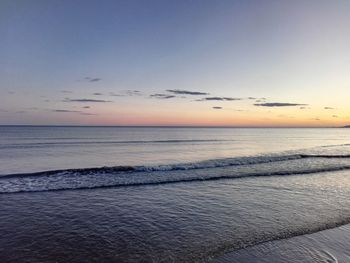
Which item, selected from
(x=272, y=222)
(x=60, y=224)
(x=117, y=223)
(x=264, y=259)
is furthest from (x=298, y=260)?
(x=60, y=224)

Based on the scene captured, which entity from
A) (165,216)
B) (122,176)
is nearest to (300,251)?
(165,216)

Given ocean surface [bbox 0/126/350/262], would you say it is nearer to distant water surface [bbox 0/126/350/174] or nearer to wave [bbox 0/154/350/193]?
wave [bbox 0/154/350/193]

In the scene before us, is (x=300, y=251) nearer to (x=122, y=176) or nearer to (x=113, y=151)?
(x=122, y=176)

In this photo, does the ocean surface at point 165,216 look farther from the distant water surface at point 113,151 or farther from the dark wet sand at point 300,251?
the distant water surface at point 113,151

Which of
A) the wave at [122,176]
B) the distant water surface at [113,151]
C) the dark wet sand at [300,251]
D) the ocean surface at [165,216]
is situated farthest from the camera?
the distant water surface at [113,151]

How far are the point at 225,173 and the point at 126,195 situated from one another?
820 cm

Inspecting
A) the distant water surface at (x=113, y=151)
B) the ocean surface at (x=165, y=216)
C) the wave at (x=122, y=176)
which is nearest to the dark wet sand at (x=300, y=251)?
the ocean surface at (x=165, y=216)

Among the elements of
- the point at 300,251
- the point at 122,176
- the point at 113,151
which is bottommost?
the point at 113,151

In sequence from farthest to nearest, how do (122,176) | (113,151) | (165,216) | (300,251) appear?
(113,151)
(122,176)
(165,216)
(300,251)

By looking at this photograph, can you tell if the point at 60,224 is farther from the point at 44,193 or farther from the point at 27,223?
the point at 44,193

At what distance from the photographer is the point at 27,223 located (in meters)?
9.18

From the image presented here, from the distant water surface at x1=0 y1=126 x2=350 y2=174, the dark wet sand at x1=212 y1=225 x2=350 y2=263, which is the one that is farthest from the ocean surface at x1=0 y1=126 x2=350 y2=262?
the distant water surface at x1=0 y1=126 x2=350 y2=174

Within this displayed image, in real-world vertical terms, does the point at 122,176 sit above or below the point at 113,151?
above

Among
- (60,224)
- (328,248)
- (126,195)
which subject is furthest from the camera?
(126,195)
